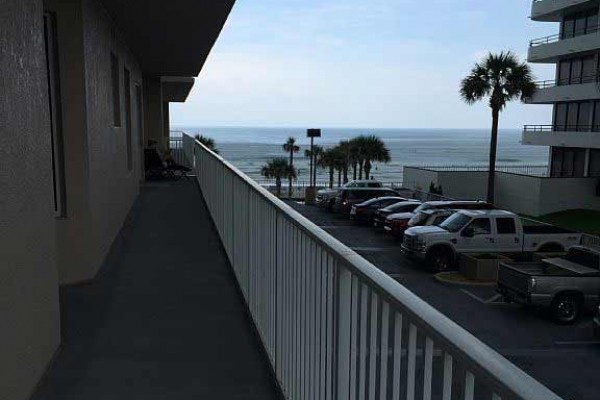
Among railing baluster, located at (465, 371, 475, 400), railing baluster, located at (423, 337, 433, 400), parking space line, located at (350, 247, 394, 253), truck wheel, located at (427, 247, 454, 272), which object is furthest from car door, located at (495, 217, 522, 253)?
railing baluster, located at (465, 371, 475, 400)

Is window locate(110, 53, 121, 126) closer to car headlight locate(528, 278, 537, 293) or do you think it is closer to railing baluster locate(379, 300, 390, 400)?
railing baluster locate(379, 300, 390, 400)

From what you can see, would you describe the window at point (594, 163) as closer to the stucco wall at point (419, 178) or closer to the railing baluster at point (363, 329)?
the stucco wall at point (419, 178)

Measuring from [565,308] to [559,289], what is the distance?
1.65 feet

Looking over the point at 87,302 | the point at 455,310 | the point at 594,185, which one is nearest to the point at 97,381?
the point at 87,302

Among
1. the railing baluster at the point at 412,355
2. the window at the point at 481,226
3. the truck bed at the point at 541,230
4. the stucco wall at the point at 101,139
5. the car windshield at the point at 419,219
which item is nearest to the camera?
the railing baluster at the point at 412,355

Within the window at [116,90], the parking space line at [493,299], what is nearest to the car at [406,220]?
the parking space line at [493,299]

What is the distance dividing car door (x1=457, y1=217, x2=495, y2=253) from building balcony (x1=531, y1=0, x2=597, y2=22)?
84.0 ft

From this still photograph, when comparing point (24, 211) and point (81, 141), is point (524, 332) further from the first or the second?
point (24, 211)

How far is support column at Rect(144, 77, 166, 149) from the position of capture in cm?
2069

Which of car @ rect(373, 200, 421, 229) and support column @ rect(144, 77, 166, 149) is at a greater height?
support column @ rect(144, 77, 166, 149)

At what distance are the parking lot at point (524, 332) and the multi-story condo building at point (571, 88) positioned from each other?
2417 cm

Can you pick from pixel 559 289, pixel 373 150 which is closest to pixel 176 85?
pixel 559 289

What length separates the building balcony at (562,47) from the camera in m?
37.5

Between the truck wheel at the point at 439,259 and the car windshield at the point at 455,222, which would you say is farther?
the car windshield at the point at 455,222
